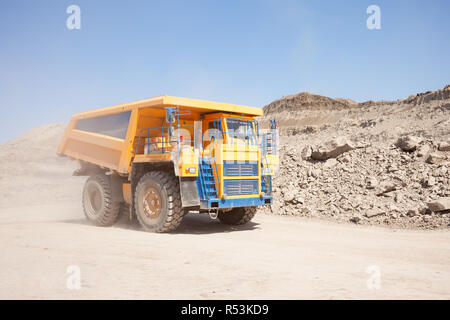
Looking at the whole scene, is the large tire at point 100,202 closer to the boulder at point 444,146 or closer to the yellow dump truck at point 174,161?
the yellow dump truck at point 174,161

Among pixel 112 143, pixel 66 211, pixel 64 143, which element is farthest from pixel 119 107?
pixel 66 211

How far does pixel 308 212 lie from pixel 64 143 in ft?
24.5

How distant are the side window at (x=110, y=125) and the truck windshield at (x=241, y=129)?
2419 millimetres

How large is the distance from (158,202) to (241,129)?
8.59ft

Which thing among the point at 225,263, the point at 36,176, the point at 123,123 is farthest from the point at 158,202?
the point at 36,176

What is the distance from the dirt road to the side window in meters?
2.37

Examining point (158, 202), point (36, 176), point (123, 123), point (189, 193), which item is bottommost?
point (158, 202)

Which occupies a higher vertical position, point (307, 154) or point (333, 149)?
point (333, 149)

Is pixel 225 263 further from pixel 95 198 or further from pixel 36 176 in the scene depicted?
pixel 36 176

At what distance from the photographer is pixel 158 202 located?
28.5ft

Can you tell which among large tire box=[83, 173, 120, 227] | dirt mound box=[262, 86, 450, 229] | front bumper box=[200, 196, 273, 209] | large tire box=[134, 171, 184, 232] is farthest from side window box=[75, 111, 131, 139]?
dirt mound box=[262, 86, 450, 229]

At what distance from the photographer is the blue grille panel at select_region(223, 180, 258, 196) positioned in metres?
8.53
